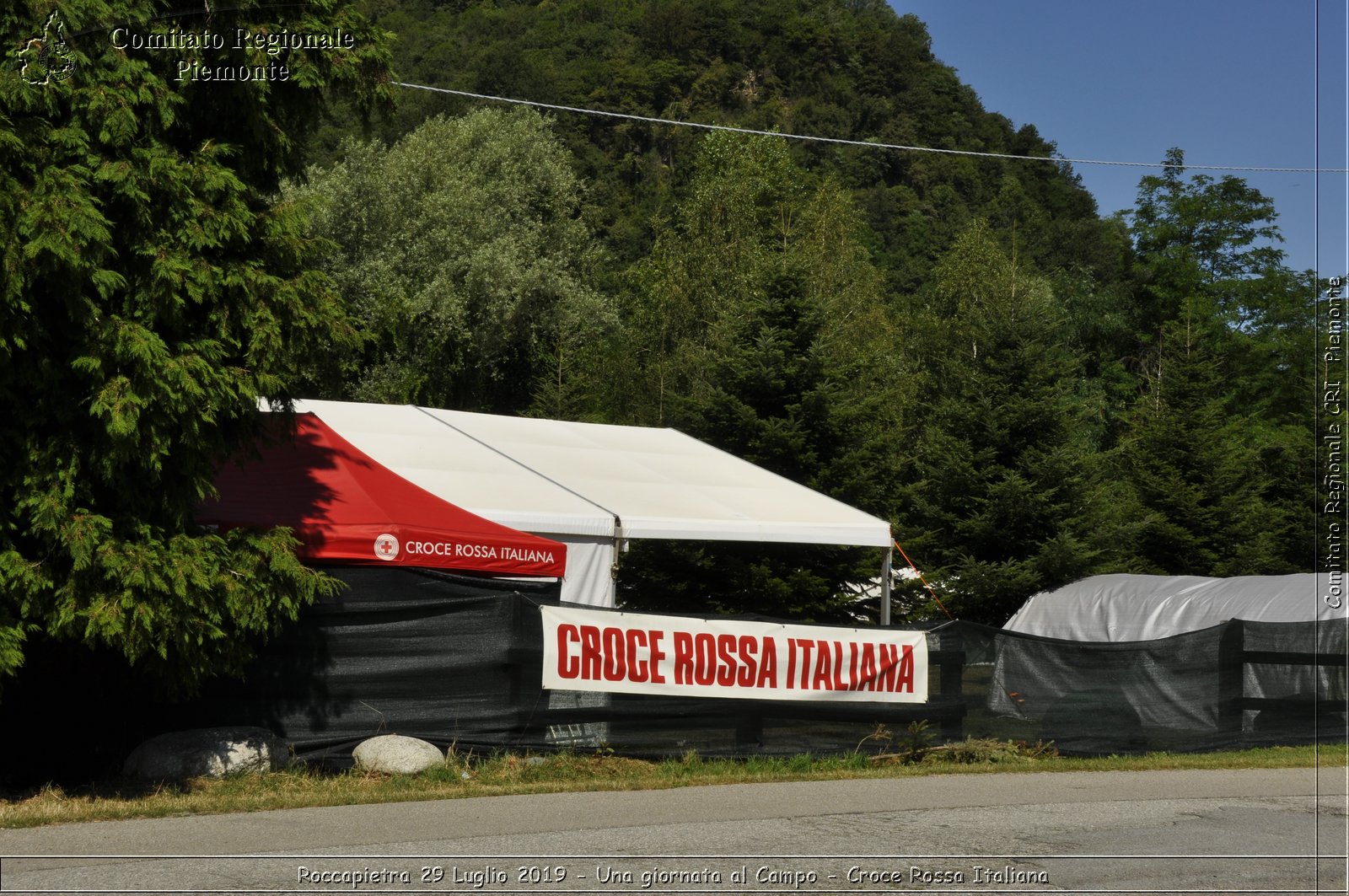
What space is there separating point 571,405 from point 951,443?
773 inches

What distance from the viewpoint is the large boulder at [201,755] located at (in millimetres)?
10133

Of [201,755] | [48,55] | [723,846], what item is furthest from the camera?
[201,755]

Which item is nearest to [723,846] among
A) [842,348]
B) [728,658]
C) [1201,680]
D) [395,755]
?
[395,755]

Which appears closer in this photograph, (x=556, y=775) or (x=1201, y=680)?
(x=556, y=775)

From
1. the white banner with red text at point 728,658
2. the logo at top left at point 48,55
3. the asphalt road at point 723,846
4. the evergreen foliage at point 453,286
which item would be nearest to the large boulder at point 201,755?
the asphalt road at point 723,846

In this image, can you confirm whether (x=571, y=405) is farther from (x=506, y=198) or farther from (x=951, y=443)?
(x=951, y=443)

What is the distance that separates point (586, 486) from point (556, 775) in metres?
5.22

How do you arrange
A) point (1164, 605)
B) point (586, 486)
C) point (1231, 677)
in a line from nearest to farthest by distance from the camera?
point (1231, 677)
point (586, 486)
point (1164, 605)

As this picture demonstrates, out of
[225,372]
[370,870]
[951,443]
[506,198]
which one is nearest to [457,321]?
[506,198]

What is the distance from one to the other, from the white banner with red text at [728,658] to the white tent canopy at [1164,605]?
20.8ft

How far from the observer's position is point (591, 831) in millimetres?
8750

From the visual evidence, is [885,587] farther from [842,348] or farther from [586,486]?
[842,348]

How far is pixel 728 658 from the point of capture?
12.3 m

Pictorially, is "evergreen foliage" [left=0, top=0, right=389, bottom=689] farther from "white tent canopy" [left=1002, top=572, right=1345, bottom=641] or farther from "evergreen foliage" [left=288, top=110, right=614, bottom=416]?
"evergreen foliage" [left=288, top=110, right=614, bottom=416]
